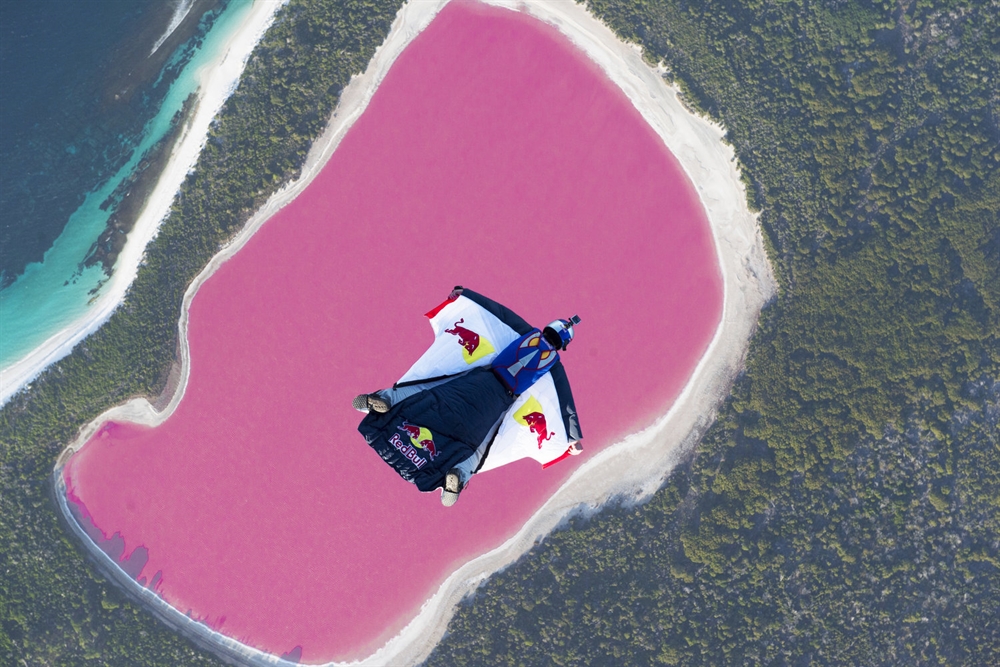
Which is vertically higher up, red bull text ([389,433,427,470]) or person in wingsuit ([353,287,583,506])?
red bull text ([389,433,427,470])

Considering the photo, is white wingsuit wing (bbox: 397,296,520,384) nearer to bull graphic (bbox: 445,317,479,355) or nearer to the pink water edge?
bull graphic (bbox: 445,317,479,355)

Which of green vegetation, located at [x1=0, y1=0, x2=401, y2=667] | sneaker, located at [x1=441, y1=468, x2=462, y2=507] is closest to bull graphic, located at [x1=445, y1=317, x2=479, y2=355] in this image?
sneaker, located at [x1=441, y1=468, x2=462, y2=507]

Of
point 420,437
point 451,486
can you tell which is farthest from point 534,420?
point 420,437

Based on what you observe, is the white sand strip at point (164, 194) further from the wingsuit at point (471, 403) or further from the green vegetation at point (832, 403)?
the wingsuit at point (471, 403)

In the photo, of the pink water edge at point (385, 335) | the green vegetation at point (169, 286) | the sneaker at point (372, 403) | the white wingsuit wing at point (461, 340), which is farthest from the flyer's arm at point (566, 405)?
the green vegetation at point (169, 286)

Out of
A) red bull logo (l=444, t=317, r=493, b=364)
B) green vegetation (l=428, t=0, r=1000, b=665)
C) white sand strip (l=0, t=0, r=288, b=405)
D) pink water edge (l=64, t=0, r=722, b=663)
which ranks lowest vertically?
green vegetation (l=428, t=0, r=1000, b=665)

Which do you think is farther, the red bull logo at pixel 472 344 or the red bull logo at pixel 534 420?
the red bull logo at pixel 472 344

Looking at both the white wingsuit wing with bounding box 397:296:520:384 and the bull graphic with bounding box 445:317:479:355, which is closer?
the white wingsuit wing with bounding box 397:296:520:384
